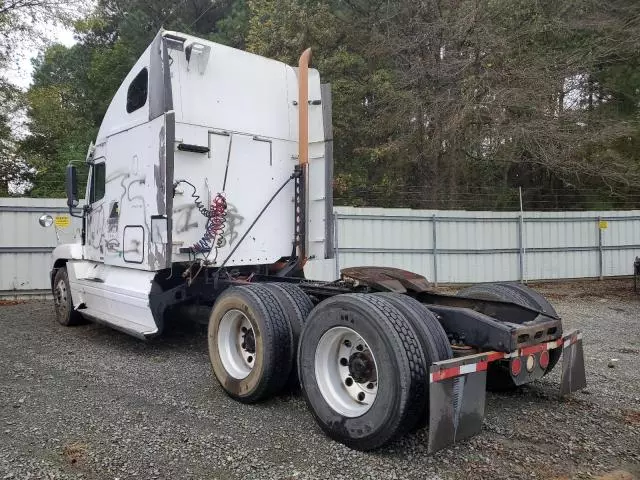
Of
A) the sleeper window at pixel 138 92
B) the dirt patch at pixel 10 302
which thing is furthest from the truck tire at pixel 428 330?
the dirt patch at pixel 10 302

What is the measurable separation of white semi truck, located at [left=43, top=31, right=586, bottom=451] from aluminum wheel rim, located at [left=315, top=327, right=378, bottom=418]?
0.01m

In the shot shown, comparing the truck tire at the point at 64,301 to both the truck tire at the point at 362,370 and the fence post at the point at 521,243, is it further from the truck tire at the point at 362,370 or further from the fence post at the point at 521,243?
the fence post at the point at 521,243

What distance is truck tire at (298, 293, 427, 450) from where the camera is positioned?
10.7 feet

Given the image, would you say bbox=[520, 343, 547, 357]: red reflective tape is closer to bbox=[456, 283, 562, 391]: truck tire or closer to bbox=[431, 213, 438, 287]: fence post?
bbox=[456, 283, 562, 391]: truck tire

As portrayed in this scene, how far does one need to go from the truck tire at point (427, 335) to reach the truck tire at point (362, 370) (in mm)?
41

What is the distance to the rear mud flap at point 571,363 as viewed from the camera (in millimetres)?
4152

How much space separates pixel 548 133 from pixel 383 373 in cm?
1121

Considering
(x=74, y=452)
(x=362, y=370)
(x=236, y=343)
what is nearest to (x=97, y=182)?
(x=236, y=343)

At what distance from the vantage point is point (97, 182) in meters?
7.06

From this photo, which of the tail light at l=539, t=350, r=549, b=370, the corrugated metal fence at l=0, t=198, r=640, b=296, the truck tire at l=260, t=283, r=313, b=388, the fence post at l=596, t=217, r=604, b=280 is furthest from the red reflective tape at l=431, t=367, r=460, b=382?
the fence post at l=596, t=217, r=604, b=280

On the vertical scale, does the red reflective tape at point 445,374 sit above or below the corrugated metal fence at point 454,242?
below

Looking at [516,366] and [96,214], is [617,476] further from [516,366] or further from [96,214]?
[96,214]

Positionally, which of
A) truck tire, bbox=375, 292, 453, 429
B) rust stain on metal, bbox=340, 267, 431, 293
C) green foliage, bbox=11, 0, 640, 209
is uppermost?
green foliage, bbox=11, 0, 640, 209

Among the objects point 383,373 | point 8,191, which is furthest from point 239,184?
point 8,191
